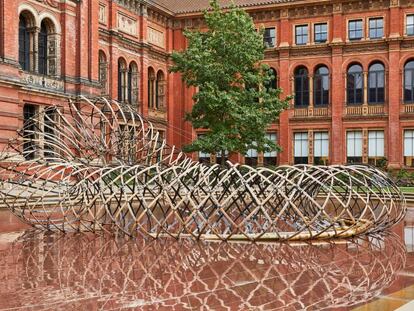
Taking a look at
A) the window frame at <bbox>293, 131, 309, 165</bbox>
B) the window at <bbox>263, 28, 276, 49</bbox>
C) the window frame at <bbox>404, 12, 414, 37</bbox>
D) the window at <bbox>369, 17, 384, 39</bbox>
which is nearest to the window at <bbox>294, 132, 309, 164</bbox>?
the window frame at <bbox>293, 131, 309, 165</bbox>

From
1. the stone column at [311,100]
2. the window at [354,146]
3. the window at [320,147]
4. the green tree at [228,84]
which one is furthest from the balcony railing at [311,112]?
the green tree at [228,84]

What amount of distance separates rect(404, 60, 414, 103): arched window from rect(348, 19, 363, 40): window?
3.84 meters

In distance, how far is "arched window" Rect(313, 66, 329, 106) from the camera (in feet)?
140

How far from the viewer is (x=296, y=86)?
43594 millimetres

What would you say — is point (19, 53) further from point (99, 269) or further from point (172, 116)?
point (99, 269)

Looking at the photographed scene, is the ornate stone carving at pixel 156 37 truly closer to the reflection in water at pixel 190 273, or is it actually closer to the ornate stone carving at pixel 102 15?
the ornate stone carving at pixel 102 15

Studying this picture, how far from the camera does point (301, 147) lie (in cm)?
4338

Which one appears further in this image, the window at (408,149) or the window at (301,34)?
the window at (301,34)

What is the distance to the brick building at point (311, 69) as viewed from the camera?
132ft

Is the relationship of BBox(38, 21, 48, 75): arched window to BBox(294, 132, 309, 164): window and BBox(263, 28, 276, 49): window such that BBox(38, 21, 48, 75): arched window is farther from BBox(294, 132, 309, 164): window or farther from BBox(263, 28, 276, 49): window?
BBox(294, 132, 309, 164): window

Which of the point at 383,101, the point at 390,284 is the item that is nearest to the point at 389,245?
the point at 390,284

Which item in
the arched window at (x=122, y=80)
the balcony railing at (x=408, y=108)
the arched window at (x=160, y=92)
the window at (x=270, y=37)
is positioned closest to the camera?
the arched window at (x=122, y=80)

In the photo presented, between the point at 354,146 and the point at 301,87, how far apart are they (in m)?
5.78

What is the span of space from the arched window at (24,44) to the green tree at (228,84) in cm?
772
